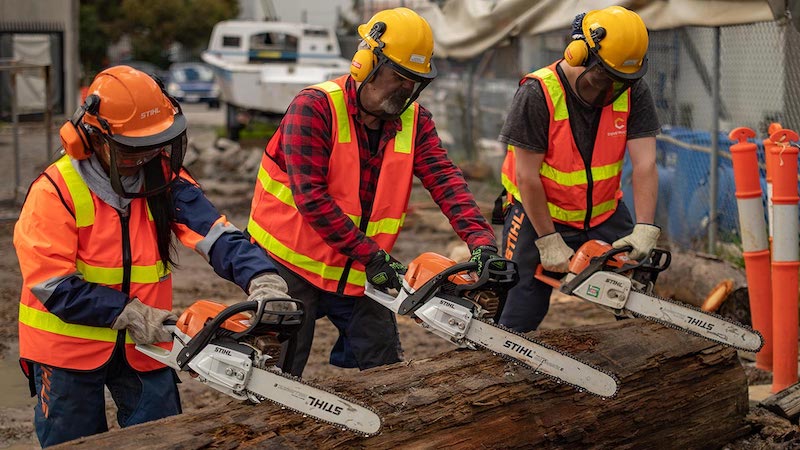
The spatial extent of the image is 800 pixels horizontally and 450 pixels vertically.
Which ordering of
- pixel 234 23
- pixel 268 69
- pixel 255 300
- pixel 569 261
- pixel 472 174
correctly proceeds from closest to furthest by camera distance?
pixel 255 300
pixel 569 261
pixel 472 174
pixel 268 69
pixel 234 23

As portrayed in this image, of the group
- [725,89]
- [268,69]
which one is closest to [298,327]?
[725,89]

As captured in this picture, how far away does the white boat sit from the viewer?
18656mm

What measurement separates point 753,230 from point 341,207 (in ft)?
8.53

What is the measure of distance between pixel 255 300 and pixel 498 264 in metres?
1.06

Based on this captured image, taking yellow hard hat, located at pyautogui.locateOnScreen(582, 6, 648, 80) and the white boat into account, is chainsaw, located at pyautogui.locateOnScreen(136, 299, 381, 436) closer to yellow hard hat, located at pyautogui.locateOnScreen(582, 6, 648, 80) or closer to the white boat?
yellow hard hat, located at pyautogui.locateOnScreen(582, 6, 648, 80)

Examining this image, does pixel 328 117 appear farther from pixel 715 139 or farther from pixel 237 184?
pixel 237 184

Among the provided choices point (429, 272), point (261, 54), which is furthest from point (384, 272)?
point (261, 54)

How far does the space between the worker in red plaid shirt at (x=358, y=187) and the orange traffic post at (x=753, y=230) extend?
1.94 m

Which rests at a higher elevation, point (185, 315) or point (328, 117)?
point (328, 117)

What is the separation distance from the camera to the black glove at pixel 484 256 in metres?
3.76

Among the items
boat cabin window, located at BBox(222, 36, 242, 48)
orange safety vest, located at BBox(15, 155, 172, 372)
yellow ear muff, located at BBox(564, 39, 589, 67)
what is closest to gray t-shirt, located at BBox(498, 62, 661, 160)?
yellow ear muff, located at BBox(564, 39, 589, 67)

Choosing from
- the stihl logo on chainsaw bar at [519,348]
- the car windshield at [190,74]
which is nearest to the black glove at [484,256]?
the stihl logo on chainsaw bar at [519,348]

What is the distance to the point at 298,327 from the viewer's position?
310 centimetres

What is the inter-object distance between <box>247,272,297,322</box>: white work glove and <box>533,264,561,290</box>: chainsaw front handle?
1654mm
